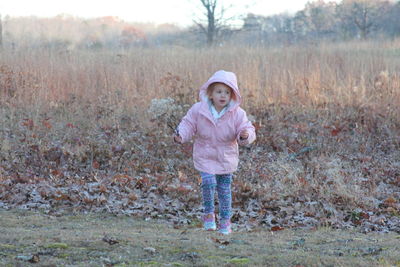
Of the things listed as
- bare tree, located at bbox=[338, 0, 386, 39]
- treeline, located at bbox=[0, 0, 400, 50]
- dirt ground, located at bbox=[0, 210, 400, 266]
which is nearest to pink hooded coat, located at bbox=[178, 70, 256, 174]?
dirt ground, located at bbox=[0, 210, 400, 266]

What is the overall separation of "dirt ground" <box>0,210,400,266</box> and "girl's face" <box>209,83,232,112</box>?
4.29ft

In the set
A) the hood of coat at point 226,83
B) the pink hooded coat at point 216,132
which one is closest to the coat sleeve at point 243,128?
the pink hooded coat at point 216,132

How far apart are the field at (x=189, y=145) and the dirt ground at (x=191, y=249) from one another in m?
1.08

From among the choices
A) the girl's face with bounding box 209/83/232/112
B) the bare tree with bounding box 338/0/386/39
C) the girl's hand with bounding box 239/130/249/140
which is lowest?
the girl's hand with bounding box 239/130/249/140

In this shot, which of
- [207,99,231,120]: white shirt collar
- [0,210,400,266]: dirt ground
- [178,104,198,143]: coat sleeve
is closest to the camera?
[0,210,400,266]: dirt ground

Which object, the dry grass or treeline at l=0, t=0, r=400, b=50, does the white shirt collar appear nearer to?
the dry grass

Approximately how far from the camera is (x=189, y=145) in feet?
34.7

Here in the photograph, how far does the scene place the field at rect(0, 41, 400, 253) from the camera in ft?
25.2

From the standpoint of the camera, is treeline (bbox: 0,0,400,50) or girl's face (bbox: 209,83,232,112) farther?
treeline (bbox: 0,0,400,50)

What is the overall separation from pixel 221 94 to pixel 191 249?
1805 millimetres

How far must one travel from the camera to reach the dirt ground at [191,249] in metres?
4.14

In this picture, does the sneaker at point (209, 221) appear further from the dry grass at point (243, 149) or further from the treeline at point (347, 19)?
the treeline at point (347, 19)

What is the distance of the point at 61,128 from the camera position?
11.7 meters

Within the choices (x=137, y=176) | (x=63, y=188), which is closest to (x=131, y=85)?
(x=137, y=176)
